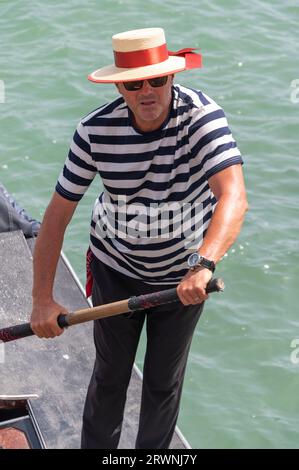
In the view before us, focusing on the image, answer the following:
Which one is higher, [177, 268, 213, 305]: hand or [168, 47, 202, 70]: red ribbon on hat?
[168, 47, 202, 70]: red ribbon on hat

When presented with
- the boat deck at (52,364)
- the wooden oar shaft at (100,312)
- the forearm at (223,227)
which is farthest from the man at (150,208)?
the boat deck at (52,364)

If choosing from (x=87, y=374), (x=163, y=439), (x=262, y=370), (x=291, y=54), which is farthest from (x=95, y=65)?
(x=163, y=439)

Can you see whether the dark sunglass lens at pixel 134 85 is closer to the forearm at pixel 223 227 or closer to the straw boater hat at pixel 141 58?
the straw boater hat at pixel 141 58

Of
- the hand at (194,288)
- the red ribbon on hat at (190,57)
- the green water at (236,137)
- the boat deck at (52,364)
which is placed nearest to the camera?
the hand at (194,288)

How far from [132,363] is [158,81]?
47.6 inches

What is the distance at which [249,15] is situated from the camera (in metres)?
11.1

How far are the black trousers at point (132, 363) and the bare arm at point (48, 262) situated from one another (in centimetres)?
21

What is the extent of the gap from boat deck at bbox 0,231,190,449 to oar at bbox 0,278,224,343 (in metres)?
0.71

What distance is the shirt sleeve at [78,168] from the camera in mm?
3682

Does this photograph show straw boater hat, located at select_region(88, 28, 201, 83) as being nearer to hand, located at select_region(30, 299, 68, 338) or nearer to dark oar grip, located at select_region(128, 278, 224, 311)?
dark oar grip, located at select_region(128, 278, 224, 311)

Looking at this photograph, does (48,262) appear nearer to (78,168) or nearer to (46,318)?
(46,318)

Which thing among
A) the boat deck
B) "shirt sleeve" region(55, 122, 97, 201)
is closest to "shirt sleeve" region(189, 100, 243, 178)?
"shirt sleeve" region(55, 122, 97, 201)

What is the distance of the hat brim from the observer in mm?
3465
